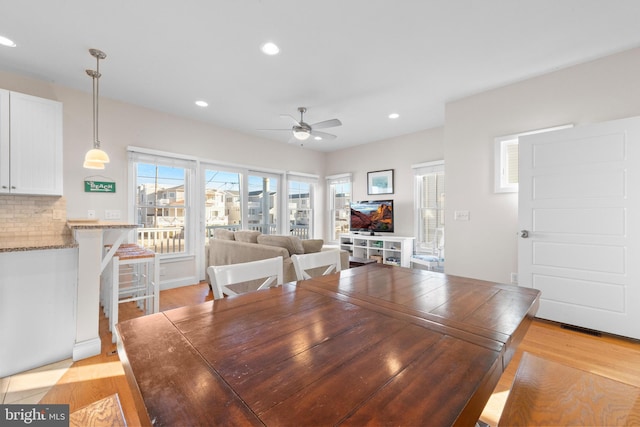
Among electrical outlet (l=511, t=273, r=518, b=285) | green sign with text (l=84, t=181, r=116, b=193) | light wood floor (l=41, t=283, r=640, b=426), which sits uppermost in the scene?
green sign with text (l=84, t=181, r=116, b=193)

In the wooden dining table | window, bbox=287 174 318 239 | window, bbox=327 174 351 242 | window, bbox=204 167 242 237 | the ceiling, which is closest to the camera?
the wooden dining table

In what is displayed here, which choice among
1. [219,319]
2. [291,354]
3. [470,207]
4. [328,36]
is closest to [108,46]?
[328,36]

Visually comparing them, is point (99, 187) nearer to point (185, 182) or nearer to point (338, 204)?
point (185, 182)

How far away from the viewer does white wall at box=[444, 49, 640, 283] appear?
2.58m

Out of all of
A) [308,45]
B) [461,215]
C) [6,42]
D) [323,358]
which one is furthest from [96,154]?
[461,215]

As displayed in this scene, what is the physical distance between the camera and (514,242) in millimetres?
3104

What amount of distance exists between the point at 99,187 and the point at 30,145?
2.74ft

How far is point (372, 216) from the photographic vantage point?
17.9 ft

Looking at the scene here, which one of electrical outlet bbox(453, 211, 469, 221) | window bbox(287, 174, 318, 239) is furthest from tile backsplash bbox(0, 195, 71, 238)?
electrical outlet bbox(453, 211, 469, 221)

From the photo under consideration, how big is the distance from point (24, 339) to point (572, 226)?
4.63 metres

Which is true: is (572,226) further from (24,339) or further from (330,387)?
(24,339)

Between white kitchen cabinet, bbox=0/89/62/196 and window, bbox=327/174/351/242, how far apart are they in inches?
182

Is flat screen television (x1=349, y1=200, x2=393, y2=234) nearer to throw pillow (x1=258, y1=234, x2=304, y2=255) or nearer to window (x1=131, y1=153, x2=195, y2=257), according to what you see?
throw pillow (x1=258, y1=234, x2=304, y2=255)

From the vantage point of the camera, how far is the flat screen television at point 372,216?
5.25 m
